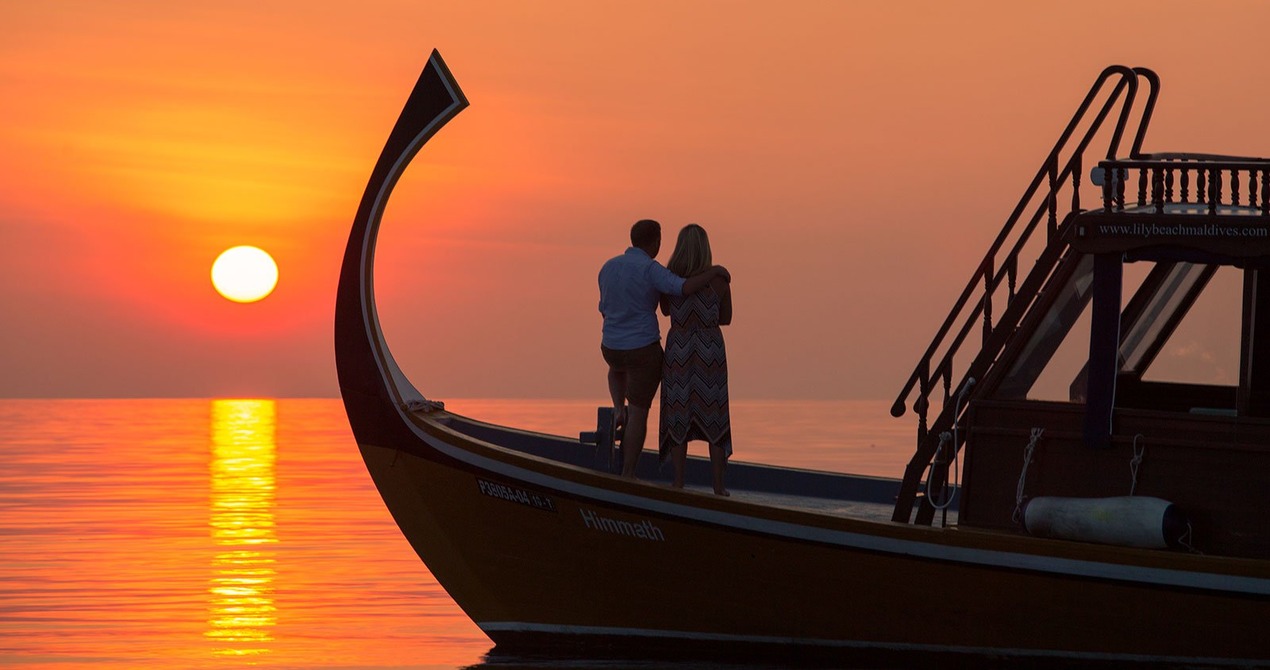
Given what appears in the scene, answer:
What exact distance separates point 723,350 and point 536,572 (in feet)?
6.06

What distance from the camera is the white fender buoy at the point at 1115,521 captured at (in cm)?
966

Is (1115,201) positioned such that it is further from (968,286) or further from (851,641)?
(851,641)

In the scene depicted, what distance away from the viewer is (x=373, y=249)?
38.5 ft

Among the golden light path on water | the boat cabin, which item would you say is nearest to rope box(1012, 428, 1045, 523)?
the boat cabin

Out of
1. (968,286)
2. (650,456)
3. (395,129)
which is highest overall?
(395,129)

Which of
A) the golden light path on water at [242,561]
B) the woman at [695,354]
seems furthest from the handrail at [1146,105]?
the golden light path on water at [242,561]

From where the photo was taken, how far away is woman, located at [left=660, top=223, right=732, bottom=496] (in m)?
10.6

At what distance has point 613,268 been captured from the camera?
10.7m

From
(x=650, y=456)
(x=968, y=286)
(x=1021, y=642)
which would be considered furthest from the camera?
(x=650, y=456)

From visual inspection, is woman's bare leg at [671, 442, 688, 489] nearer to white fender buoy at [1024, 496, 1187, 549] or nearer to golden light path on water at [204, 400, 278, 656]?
white fender buoy at [1024, 496, 1187, 549]

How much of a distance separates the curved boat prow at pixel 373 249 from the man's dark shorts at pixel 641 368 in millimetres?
1635

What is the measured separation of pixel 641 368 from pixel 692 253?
77 centimetres

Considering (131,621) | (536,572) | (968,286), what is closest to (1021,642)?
(968,286)

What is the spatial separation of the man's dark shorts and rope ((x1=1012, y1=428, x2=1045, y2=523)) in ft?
7.22
